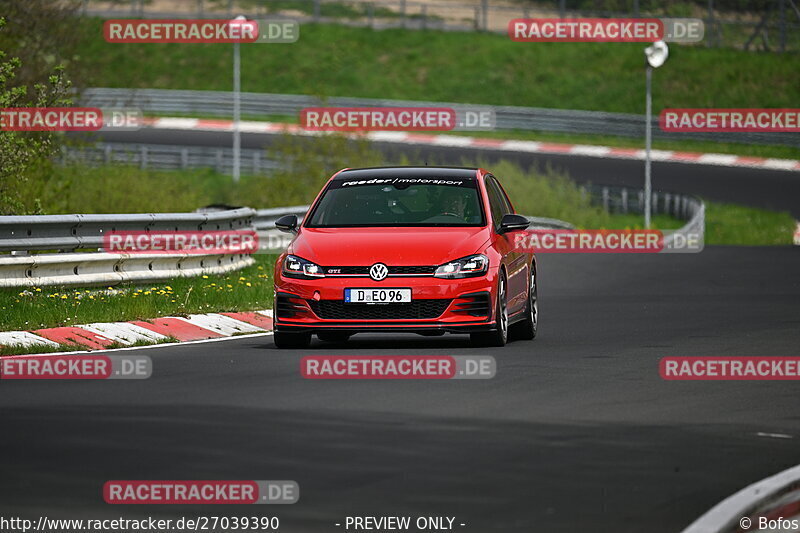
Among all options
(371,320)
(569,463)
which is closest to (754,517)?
(569,463)

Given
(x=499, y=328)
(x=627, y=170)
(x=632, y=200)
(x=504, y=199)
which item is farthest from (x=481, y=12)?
(x=499, y=328)

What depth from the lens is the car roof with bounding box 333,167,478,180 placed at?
1680 centimetres

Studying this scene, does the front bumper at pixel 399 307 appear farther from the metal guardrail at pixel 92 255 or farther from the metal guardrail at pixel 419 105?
the metal guardrail at pixel 419 105

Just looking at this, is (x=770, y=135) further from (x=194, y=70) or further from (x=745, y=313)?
(x=745, y=313)

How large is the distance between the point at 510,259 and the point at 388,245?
141cm

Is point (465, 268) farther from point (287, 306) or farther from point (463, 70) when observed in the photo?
point (463, 70)

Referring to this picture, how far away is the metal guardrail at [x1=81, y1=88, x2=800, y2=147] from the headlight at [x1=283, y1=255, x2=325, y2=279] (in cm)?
4372

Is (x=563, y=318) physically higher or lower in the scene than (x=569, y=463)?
lower

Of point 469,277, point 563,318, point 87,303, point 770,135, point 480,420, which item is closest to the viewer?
point 480,420

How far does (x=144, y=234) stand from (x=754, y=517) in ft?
46.3

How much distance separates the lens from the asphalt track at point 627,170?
49.4 meters

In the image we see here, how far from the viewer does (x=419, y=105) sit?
62.2 meters

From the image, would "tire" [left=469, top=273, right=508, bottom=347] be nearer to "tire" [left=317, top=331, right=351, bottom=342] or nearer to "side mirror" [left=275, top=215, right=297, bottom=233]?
"tire" [left=317, top=331, right=351, bottom=342]

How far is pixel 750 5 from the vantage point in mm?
74625
